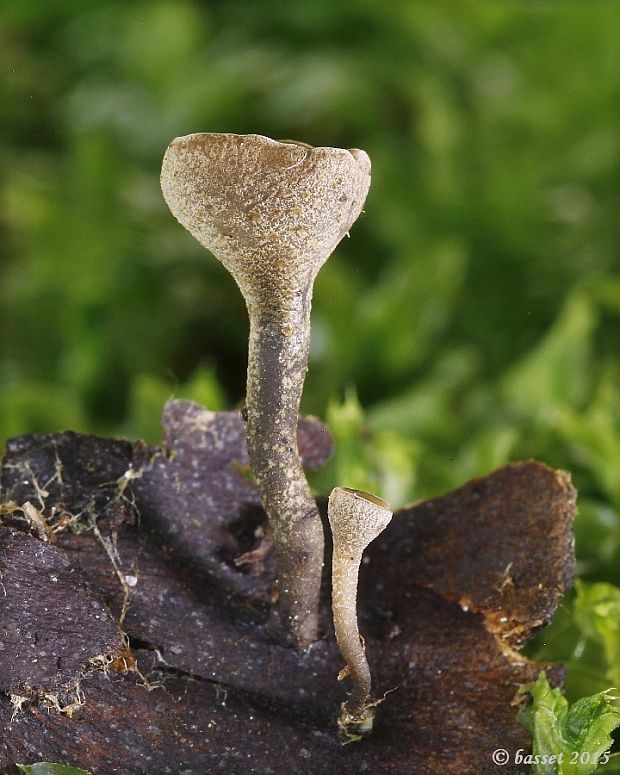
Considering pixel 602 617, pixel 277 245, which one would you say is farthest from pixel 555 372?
pixel 277 245

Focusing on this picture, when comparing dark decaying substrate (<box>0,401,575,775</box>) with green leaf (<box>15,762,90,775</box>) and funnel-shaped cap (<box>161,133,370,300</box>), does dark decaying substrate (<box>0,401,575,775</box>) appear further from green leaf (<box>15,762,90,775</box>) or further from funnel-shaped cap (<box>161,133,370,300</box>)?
funnel-shaped cap (<box>161,133,370,300</box>)

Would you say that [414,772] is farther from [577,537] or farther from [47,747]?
[577,537]

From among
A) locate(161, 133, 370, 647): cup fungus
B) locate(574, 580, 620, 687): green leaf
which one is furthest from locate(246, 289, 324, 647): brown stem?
locate(574, 580, 620, 687): green leaf

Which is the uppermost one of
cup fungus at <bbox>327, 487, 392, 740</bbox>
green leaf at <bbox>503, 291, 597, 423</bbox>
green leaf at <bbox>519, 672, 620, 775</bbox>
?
cup fungus at <bbox>327, 487, 392, 740</bbox>

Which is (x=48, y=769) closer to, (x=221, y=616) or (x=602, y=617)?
(x=221, y=616)

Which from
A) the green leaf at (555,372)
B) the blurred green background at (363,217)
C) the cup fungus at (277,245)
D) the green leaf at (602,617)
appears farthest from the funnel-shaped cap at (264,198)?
the green leaf at (555,372)

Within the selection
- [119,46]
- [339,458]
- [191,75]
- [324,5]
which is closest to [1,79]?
[119,46]
